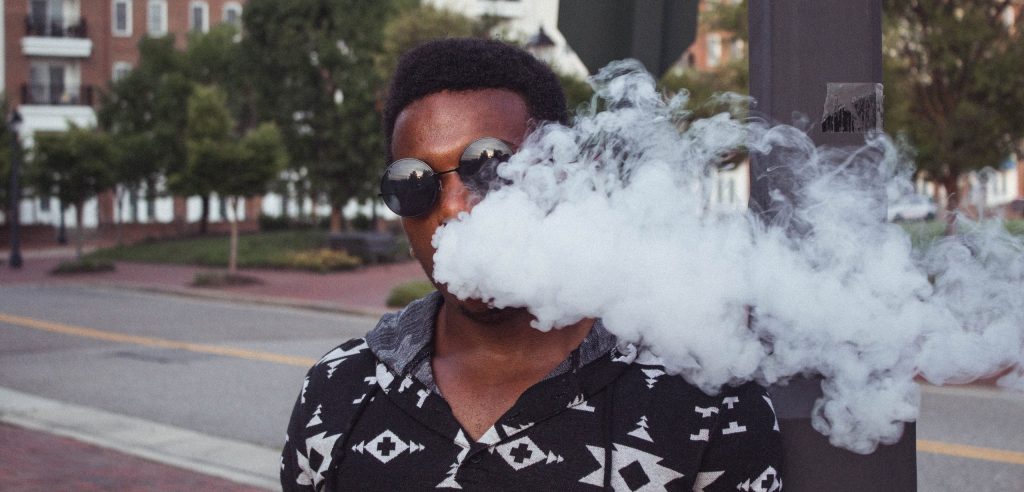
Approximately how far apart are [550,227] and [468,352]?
1.11ft

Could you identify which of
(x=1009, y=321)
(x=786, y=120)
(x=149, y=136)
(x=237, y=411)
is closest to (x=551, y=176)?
(x=786, y=120)

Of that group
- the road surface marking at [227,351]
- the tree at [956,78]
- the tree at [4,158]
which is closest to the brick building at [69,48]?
the tree at [4,158]

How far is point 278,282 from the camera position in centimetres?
2238

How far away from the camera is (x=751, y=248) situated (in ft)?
5.12

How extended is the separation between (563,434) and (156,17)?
165ft

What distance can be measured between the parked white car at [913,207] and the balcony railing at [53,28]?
48052mm

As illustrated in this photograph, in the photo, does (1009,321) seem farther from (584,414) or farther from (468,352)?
(468,352)

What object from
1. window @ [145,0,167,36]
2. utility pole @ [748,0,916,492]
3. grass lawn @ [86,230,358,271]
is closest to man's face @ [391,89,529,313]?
utility pole @ [748,0,916,492]

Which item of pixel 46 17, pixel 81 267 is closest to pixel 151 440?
pixel 81 267

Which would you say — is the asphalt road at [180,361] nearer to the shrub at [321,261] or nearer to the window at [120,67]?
the shrub at [321,261]

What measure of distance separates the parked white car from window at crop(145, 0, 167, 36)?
4957 centimetres

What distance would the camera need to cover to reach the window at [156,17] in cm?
4719

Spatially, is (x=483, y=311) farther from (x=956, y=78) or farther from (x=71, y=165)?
(x=71, y=165)

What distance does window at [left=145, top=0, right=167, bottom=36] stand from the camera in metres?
47.2
